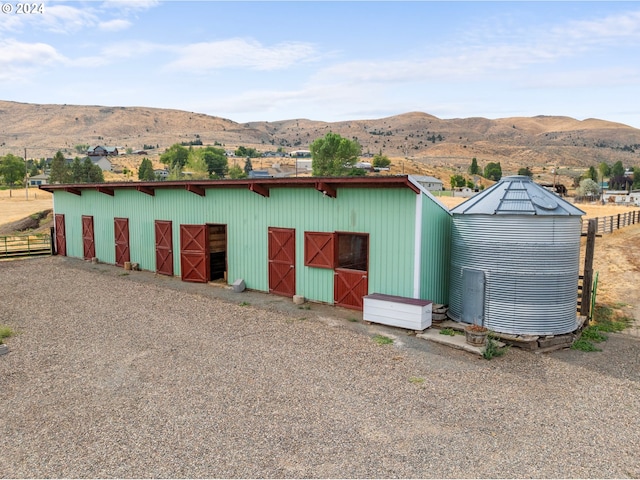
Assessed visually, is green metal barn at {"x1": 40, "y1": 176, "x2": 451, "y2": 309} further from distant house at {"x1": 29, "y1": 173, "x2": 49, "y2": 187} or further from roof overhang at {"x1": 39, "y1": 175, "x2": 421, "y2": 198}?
distant house at {"x1": 29, "y1": 173, "x2": 49, "y2": 187}

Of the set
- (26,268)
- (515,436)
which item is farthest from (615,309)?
(26,268)

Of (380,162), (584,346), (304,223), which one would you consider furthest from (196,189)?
(380,162)

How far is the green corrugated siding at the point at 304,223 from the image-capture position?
42.6 feet

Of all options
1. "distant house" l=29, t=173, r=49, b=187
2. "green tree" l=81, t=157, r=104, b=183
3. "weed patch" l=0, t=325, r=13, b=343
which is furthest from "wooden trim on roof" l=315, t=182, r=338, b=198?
"distant house" l=29, t=173, r=49, b=187

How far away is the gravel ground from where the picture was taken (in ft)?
20.7

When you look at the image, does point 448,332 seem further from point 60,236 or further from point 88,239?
point 60,236

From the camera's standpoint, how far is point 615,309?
14602 millimetres

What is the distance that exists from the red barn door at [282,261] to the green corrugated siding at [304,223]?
22cm

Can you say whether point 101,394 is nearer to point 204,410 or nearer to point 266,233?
point 204,410

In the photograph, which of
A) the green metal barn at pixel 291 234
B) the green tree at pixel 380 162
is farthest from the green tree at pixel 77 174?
the green tree at pixel 380 162

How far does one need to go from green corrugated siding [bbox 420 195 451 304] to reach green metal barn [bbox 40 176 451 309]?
1.1 inches

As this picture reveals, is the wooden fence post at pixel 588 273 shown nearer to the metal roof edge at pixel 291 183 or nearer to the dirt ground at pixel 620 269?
the dirt ground at pixel 620 269

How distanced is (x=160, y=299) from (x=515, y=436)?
1215 centimetres

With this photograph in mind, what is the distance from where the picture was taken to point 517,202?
37.2ft
